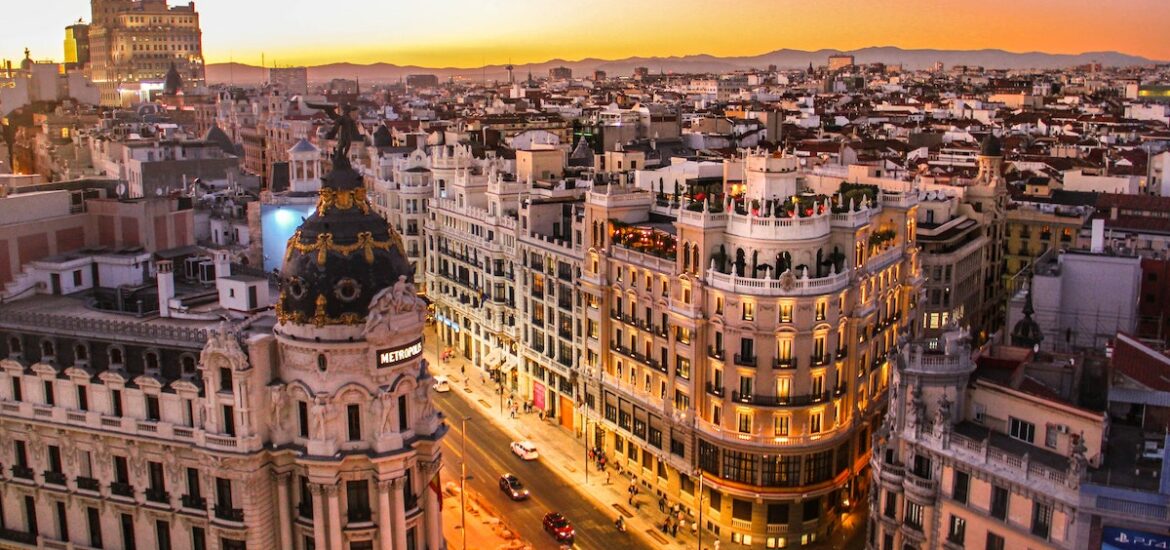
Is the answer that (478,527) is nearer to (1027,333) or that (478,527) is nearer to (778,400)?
(778,400)

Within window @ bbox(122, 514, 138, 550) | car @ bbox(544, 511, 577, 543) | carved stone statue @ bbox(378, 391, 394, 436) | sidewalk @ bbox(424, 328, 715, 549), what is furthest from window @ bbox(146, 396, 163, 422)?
sidewalk @ bbox(424, 328, 715, 549)

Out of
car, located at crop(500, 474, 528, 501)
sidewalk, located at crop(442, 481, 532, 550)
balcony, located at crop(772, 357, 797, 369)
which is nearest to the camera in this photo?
balcony, located at crop(772, 357, 797, 369)

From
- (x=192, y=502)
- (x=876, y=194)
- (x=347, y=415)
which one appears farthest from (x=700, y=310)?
(x=192, y=502)

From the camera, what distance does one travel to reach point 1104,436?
55750mm

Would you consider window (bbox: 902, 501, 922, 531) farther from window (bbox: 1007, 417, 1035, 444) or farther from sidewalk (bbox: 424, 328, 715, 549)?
sidewalk (bbox: 424, 328, 715, 549)

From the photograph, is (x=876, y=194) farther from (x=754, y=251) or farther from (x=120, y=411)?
(x=120, y=411)

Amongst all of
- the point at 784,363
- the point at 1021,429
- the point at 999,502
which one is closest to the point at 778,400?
the point at 784,363

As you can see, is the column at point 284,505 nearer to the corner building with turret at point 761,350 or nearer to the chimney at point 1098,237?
the corner building with turret at point 761,350

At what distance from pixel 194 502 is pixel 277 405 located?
8.96 metres

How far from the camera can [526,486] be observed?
97.4m

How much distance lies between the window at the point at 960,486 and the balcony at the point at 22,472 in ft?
192

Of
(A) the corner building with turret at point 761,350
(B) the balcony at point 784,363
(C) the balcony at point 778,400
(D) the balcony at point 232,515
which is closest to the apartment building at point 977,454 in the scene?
(B) the balcony at point 784,363

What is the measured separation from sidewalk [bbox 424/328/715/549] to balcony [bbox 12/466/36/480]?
150 ft

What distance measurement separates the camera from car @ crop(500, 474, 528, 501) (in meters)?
94.1
